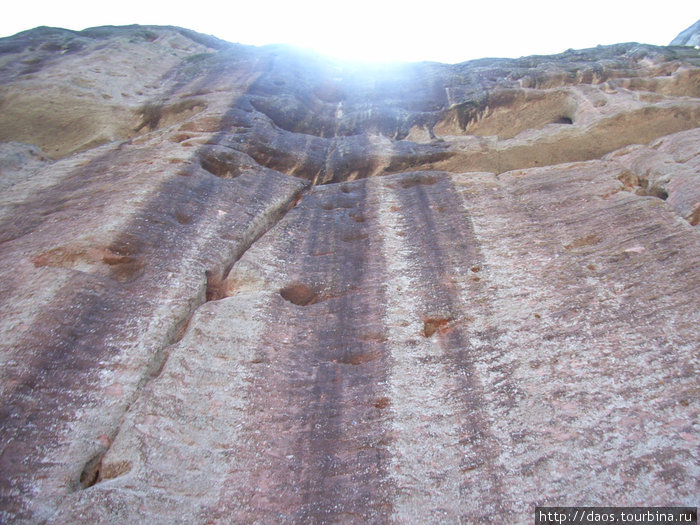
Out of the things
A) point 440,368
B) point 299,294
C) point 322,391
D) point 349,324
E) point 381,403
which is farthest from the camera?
point 299,294

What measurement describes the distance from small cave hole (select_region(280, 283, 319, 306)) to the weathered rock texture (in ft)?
0.11

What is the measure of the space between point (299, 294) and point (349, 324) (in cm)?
121

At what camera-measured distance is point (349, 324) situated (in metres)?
7.27

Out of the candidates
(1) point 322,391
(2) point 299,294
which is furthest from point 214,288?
(1) point 322,391

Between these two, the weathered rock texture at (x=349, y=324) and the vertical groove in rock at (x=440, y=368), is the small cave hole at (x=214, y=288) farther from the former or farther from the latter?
the vertical groove in rock at (x=440, y=368)

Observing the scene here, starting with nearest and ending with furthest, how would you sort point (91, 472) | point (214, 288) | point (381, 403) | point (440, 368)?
point (91, 472) < point (381, 403) < point (440, 368) < point (214, 288)

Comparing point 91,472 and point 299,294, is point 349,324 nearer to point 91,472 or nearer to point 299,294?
point 299,294

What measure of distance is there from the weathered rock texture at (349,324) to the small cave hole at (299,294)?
0.03m

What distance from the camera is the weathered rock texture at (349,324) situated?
504 cm

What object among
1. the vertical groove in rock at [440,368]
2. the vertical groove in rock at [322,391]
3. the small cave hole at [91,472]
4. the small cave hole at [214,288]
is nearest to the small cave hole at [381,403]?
the vertical groove in rock at [322,391]

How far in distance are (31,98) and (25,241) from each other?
902 cm

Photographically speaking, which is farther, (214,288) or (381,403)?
(214,288)

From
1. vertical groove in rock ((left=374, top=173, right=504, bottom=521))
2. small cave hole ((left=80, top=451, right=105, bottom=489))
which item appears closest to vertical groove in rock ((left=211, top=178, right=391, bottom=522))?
vertical groove in rock ((left=374, top=173, right=504, bottom=521))

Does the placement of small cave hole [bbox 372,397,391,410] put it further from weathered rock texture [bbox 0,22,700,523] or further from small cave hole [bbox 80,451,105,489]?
small cave hole [bbox 80,451,105,489]
